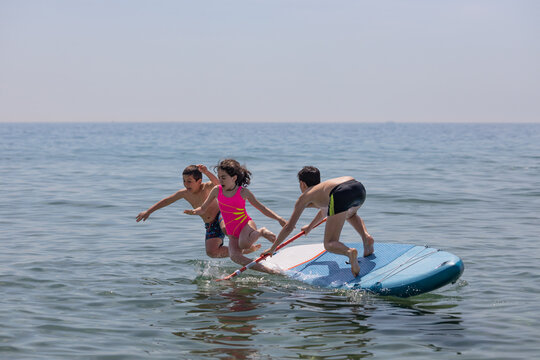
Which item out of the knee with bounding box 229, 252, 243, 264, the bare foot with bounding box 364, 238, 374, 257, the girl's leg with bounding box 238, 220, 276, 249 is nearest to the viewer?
the bare foot with bounding box 364, 238, 374, 257

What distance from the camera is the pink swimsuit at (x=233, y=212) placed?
9023mm

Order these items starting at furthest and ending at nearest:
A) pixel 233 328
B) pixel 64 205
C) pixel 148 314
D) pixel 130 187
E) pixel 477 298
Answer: pixel 130 187
pixel 64 205
pixel 477 298
pixel 148 314
pixel 233 328

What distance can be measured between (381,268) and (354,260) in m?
0.44

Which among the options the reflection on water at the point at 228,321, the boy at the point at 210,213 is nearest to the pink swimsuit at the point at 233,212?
the boy at the point at 210,213

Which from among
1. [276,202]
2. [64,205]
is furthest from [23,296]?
[276,202]

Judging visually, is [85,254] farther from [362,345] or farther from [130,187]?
[130,187]

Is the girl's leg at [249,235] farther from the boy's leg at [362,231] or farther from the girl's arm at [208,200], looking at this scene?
the boy's leg at [362,231]

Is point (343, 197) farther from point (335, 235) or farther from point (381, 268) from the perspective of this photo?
point (381, 268)

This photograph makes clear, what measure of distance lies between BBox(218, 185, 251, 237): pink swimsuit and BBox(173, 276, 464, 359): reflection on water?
0.84m

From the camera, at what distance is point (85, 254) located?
11.1 meters

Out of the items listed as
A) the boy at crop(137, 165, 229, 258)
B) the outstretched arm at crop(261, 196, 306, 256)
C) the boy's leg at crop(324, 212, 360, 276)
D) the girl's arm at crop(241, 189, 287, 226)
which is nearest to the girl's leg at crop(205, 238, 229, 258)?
the boy at crop(137, 165, 229, 258)

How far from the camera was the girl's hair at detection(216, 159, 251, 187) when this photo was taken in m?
8.75

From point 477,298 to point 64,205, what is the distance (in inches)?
476

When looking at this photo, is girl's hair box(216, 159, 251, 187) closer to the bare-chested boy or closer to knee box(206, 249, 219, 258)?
the bare-chested boy
